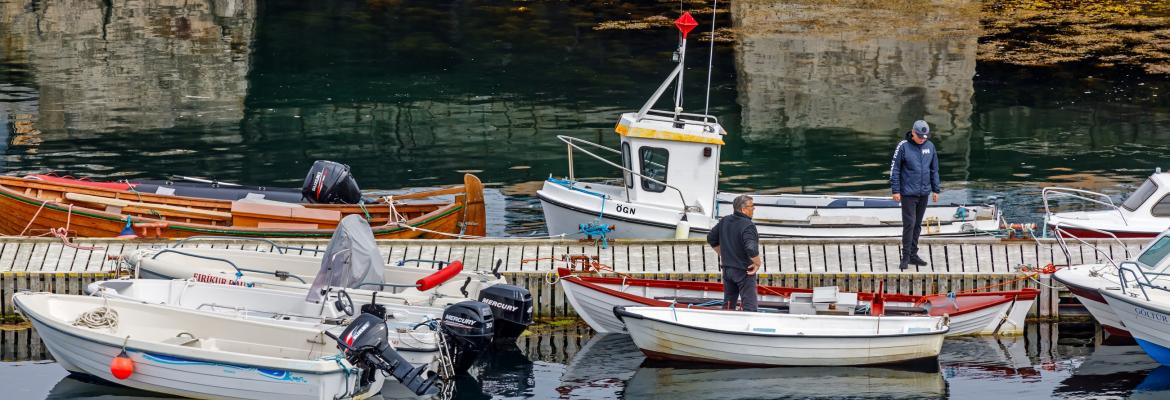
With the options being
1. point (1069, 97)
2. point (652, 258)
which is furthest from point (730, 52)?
point (652, 258)

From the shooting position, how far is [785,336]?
50.2 ft

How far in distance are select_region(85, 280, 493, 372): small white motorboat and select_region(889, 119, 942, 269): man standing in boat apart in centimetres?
503

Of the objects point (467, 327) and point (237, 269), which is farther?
point (237, 269)

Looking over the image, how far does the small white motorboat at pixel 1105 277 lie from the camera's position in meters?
16.0

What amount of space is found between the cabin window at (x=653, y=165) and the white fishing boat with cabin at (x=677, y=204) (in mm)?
13

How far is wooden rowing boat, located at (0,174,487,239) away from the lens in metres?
19.2

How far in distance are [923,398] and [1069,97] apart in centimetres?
2194

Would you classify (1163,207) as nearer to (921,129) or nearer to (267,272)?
(921,129)

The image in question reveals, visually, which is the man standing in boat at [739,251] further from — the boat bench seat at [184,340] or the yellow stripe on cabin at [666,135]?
the boat bench seat at [184,340]

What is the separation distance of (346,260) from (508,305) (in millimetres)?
1768

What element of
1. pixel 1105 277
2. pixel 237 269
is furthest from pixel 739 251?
pixel 237 269

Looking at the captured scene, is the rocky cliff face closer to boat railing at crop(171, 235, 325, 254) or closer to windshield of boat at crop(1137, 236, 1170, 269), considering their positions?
windshield of boat at crop(1137, 236, 1170, 269)

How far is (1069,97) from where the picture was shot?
1382 inches

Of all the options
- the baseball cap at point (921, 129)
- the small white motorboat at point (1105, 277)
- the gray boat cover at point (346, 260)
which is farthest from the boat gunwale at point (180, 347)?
the small white motorboat at point (1105, 277)
